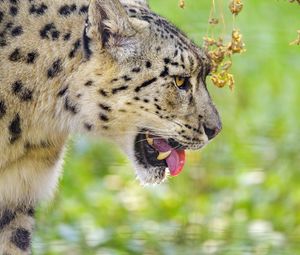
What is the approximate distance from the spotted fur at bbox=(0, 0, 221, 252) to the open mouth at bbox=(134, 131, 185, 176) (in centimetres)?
3

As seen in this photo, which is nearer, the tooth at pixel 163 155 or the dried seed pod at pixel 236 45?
the dried seed pod at pixel 236 45

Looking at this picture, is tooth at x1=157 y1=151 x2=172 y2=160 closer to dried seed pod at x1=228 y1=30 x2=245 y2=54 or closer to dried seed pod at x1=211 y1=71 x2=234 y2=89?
dried seed pod at x1=211 y1=71 x2=234 y2=89

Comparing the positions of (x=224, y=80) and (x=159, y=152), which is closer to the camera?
(x=224, y=80)

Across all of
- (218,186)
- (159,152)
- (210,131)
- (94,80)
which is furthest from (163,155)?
(218,186)

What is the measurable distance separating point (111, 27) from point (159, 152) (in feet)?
2.03

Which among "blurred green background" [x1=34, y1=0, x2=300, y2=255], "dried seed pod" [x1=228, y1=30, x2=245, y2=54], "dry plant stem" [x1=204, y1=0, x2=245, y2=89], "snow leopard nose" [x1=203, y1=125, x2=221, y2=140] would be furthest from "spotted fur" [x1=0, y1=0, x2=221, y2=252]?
"blurred green background" [x1=34, y1=0, x2=300, y2=255]

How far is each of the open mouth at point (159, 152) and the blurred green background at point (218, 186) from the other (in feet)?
2.56

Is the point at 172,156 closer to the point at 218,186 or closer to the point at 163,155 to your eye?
the point at 163,155

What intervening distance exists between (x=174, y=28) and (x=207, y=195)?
1826 millimetres

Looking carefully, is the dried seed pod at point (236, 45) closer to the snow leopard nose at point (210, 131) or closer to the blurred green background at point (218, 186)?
the snow leopard nose at point (210, 131)

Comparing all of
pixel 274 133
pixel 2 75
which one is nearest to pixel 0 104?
pixel 2 75

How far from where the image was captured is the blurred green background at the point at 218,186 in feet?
26.1

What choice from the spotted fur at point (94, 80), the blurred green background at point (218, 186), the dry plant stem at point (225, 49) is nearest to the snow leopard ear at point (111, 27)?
the spotted fur at point (94, 80)

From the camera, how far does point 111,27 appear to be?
22.3 ft
